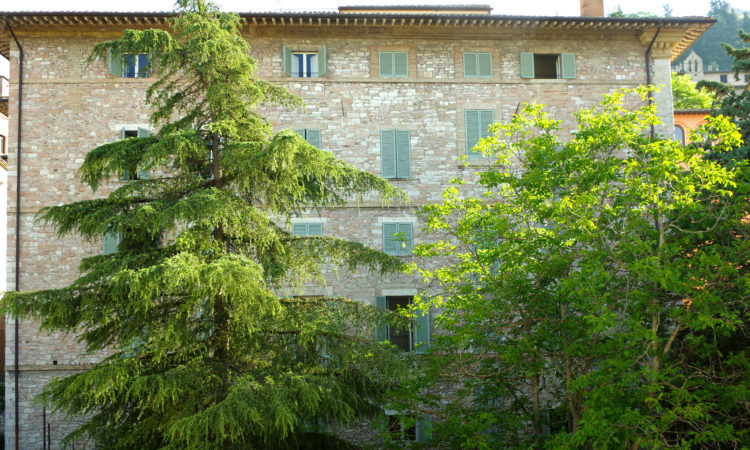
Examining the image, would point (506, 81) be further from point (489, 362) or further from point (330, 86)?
point (489, 362)

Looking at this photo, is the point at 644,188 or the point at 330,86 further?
the point at 330,86

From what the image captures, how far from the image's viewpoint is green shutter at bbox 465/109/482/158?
17.7 metres

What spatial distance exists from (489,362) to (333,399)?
387cm

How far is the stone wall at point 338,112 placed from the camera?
16859 millimetres

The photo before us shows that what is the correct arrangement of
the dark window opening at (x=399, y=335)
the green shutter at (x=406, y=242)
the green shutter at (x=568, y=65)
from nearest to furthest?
the green shutter at (x=406, y=242), the dark window opening at (x=399, y=335), the green shutter at (x=568, y=65)

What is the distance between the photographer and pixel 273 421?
29.7 ft

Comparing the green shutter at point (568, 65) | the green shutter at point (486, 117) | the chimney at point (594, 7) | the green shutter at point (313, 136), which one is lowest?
the green shutter at point (313, 136)

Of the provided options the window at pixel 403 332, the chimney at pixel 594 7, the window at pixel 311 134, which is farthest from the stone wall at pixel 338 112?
the chimney at pixel 594 7

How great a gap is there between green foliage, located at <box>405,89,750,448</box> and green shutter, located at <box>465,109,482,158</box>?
13.8 feet

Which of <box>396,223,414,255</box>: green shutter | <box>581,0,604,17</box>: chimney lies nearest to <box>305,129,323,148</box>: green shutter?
<box>396,223,414,255</box>: green shutter

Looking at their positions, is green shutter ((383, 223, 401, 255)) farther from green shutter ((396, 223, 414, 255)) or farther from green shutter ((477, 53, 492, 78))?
green shutter ((477, 53, 492, 78))

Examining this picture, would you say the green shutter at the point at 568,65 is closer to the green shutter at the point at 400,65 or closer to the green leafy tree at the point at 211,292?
the green shutter at the point at 400,65

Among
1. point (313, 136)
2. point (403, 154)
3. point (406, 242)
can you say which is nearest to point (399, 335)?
point (406, 242)

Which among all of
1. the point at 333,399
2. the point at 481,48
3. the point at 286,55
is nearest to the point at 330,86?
the point at 286,55
